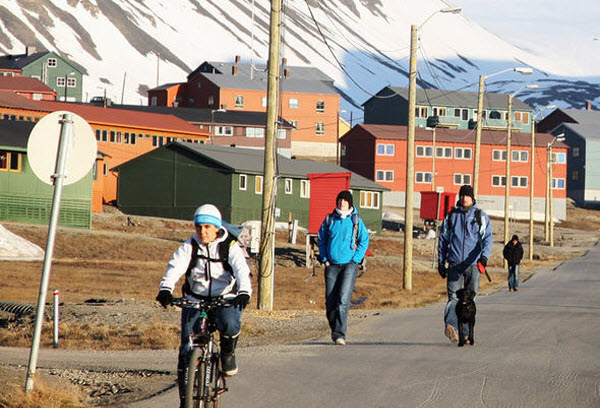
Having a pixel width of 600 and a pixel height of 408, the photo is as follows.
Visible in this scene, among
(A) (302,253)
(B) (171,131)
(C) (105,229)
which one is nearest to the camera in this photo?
(A) (302,253)

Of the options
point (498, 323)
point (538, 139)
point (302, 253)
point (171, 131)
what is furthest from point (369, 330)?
point (538, 139)

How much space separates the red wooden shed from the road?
31948 mm

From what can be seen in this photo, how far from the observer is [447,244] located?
14.0 metres

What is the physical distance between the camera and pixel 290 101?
13225cm

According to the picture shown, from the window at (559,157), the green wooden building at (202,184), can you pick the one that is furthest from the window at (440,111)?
the green wooden building at (202,184)

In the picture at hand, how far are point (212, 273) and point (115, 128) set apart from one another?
79042 millimetres

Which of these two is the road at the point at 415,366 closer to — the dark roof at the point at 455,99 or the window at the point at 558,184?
the window at the point at 558,184

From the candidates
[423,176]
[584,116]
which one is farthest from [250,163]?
[584,116]

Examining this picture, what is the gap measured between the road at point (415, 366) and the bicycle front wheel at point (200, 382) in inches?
47.3

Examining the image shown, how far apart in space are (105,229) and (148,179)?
15.3m

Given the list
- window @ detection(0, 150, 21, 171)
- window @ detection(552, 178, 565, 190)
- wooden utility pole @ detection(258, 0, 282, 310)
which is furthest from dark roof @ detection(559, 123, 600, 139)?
wooden utility pole @ detection(258, 0, 282, 310)

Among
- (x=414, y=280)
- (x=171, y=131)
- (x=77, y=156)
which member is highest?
(x=171, y=131)

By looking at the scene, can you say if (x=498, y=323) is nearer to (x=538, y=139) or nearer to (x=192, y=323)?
(x=192, y=323)

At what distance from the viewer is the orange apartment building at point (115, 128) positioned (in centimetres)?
8065
